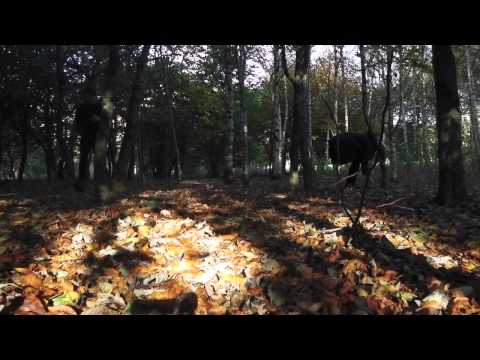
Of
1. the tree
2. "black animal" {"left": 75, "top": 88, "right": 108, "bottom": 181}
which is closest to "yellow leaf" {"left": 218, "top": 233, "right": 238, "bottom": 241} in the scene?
the tree

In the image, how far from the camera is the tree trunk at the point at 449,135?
7.24 meters

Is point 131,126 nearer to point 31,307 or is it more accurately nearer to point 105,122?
point 105,122

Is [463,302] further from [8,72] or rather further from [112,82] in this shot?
[8,72]

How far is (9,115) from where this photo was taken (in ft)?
71.6

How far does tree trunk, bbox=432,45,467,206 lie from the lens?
724cm

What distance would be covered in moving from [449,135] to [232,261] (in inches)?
232

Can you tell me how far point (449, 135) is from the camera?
7.32 metres

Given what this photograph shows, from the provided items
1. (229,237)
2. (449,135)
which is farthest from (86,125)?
(449,135)

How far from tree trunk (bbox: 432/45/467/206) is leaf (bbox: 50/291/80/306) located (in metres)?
7.03

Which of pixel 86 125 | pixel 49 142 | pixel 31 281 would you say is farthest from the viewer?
pixel 49 142

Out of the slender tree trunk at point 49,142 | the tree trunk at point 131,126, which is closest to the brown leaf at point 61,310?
the tree trunk at point 131,126

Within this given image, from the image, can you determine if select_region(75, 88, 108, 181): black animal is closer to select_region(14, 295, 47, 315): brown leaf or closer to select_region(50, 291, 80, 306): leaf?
select_region(50, 291, 80, 306): leaf

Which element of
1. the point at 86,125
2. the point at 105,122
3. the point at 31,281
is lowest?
the point at 31,281
